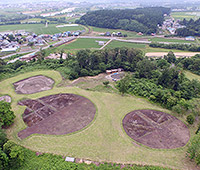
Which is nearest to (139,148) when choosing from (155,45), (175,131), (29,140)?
(175,131)

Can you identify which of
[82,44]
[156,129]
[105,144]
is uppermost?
[82,44]

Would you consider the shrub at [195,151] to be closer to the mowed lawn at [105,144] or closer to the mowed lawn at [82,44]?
the mowed lawn at [105,144]

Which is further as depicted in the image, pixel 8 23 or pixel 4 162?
pixel 8 23

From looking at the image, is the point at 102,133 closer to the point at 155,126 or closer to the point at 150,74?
the point at 155,126

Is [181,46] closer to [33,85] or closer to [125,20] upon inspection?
[125,20]

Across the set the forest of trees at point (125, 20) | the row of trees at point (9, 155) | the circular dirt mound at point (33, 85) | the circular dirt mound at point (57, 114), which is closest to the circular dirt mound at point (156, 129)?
the circular dirt mound at point (57, 114)

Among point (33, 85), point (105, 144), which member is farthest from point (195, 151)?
point (33, 85)
